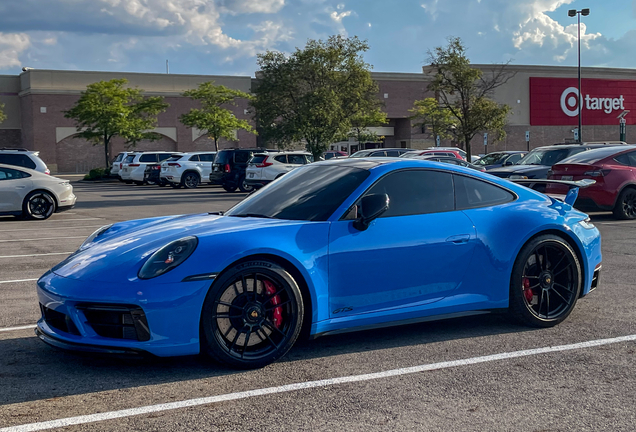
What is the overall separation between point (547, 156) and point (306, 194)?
46.8 ft

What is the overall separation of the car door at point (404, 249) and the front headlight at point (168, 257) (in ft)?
3.17

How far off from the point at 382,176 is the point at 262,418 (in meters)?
2.25

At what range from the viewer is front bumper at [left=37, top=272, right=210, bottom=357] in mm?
4348

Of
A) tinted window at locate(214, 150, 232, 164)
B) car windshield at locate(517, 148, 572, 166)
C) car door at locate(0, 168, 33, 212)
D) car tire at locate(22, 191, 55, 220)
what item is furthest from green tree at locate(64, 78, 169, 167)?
car windshield at locate(517, 148, 572, 166)

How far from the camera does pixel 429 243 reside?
5.23 metres

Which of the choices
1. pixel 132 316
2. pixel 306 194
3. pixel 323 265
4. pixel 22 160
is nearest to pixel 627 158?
pixel 306 194

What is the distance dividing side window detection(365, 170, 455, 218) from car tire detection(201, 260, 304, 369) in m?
1.00

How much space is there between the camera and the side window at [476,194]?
5629mm

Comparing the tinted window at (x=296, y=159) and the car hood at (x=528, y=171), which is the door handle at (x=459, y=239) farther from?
the tinted window at (x=296, y=159)

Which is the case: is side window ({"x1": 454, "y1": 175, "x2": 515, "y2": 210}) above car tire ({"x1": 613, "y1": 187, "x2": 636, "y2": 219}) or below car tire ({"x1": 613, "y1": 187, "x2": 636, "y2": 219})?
above

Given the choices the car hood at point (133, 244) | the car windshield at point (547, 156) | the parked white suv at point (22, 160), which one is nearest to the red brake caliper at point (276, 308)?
the car hood at point (133, 244)

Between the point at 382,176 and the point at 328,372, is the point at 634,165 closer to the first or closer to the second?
the point at 382,176

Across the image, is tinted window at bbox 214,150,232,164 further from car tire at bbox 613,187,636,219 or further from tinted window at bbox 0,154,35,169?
car tire at bbox 613,187,636,219

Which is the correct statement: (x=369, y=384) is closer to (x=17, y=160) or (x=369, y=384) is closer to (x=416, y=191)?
(x=416, y=191)
